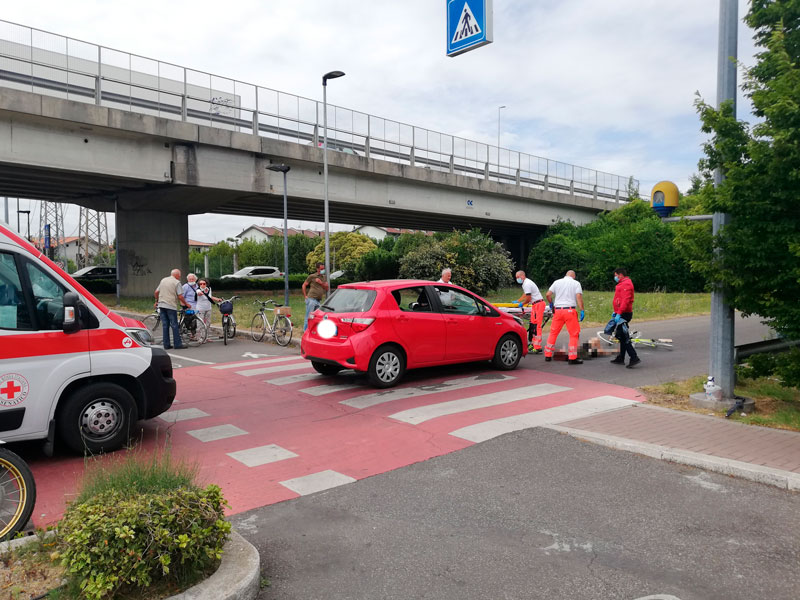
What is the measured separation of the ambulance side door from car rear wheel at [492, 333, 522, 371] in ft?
22.0

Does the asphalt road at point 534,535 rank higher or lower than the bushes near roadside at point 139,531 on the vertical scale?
lower

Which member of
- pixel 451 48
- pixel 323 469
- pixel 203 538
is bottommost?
pixel 323 469

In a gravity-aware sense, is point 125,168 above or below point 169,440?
above

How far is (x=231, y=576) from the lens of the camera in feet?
10.9

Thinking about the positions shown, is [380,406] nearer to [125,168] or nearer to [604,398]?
[604,398]

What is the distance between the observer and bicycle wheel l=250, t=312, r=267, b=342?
15.6 metres

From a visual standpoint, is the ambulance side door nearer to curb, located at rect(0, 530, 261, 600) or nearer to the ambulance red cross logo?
the ambulance red cross logo

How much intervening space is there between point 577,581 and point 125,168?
2300cm

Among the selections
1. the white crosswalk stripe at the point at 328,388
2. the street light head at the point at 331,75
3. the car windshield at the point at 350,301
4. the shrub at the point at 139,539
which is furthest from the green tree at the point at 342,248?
the shrub at the point at 139,539

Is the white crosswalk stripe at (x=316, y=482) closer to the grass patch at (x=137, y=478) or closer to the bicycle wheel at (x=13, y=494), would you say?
the grass patch at (x=137, y=478)

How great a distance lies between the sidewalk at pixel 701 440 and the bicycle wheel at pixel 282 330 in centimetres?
889

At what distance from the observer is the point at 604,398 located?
8.60 metres

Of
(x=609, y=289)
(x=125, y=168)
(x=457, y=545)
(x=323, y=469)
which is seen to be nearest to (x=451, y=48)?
(x=323, y=469)

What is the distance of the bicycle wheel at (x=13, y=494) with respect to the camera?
12.4 ft
